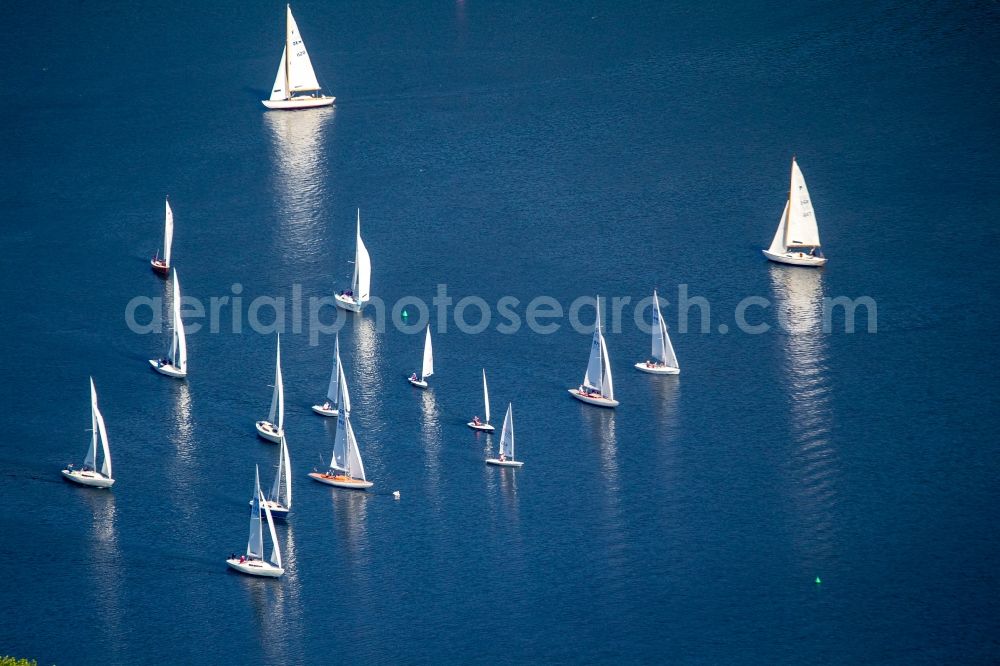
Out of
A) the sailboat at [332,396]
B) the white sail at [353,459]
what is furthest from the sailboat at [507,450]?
the sailboat at [332,396]

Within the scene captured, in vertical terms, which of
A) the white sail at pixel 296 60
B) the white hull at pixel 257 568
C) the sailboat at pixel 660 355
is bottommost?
the white hull at pixel 257 568

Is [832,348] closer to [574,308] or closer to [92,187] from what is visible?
[574,308]

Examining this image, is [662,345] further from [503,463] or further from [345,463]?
[345,463]

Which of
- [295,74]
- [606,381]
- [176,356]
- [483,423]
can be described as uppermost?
[295,74]

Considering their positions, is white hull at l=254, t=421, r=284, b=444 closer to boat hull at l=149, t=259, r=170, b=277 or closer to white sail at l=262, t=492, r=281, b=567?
white sail at l=262, t=492, r=281, b=567

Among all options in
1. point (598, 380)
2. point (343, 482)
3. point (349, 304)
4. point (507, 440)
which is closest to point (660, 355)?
point (598, 380)

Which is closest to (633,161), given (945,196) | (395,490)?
(945,196)

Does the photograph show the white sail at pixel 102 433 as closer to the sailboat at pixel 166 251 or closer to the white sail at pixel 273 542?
the white sail at pixel 273 542
